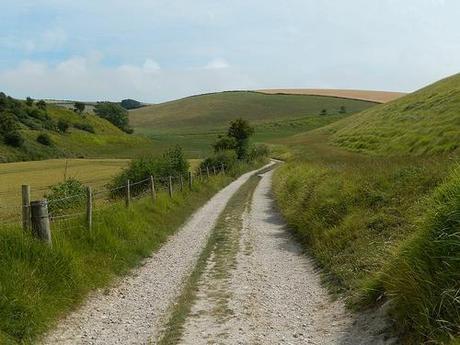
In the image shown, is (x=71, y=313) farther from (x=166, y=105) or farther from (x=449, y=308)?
(x=166, y=105)

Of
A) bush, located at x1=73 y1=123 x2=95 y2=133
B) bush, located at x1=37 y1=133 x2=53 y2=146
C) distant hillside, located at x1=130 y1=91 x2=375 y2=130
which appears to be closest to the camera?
bush, located at x1=37 y1=133 x2=53 y2=146

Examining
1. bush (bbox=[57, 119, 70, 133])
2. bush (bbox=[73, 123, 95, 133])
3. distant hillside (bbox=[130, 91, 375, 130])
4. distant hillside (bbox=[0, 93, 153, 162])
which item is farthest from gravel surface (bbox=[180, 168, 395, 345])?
distant hillside (bbox=[130, 91, 375, 130])

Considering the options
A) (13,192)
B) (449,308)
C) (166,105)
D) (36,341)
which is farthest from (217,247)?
(166,105)

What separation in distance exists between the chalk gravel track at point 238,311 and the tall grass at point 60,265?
313 mm

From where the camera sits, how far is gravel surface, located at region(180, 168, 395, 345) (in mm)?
7035

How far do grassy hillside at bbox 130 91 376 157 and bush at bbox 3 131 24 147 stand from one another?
40.3 m

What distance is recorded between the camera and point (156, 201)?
19406 mm

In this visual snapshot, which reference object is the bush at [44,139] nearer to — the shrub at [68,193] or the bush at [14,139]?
the bush at [14,139]

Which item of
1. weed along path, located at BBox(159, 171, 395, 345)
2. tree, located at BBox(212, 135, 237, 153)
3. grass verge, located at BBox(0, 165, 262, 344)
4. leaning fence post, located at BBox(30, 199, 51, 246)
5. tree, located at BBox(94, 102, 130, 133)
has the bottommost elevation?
weed along path, located at BBox(159, 171, 395, 345)

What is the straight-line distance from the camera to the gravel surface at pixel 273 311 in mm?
7035

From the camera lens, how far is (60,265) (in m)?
8.91

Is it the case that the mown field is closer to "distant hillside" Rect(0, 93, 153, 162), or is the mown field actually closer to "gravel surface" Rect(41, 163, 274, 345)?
"gravel surface" Rect(41, 163, 274, 345)

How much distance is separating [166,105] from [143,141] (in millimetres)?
75171

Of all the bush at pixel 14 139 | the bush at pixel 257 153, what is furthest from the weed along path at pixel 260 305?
the bush at pixel 14 139
